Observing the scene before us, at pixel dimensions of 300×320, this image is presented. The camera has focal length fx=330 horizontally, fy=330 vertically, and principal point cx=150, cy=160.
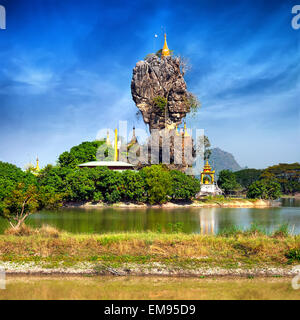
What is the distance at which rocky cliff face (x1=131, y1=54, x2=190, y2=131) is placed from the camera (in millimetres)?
58812

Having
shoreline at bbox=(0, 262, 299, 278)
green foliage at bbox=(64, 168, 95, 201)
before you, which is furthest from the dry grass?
green foliage at bbox=(64, 168, 95, 201)

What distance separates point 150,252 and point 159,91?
48.6 m

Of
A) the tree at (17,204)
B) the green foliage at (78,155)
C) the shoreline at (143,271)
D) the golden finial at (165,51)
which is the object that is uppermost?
the golden finial at (165,51)

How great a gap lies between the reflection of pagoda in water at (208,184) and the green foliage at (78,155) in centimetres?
1838

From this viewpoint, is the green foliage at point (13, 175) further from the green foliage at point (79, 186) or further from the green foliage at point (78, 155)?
the green foliage at point (78, 155)

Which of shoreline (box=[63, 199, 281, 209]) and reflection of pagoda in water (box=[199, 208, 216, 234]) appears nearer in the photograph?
reflection of pagoda in water (box=[199, 208, 216, 234])

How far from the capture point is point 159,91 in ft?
194

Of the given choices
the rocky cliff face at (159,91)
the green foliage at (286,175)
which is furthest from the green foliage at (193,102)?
the green foliage at (286,175)

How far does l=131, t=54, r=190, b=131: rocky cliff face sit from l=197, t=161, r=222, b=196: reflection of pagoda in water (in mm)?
10495

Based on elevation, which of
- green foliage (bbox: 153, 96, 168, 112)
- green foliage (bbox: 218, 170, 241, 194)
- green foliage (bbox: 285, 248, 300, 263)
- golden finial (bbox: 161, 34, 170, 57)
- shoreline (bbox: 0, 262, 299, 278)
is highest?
golden finial (bbox: 161, 34, 170, 57)

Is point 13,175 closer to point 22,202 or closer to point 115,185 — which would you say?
point 115,185

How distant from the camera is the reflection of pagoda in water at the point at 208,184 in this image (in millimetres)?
53275

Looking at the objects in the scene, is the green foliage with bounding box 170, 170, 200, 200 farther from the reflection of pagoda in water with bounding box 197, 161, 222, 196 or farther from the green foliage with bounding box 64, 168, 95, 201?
the green foliage with bounding box 64, 168, 95, 201
